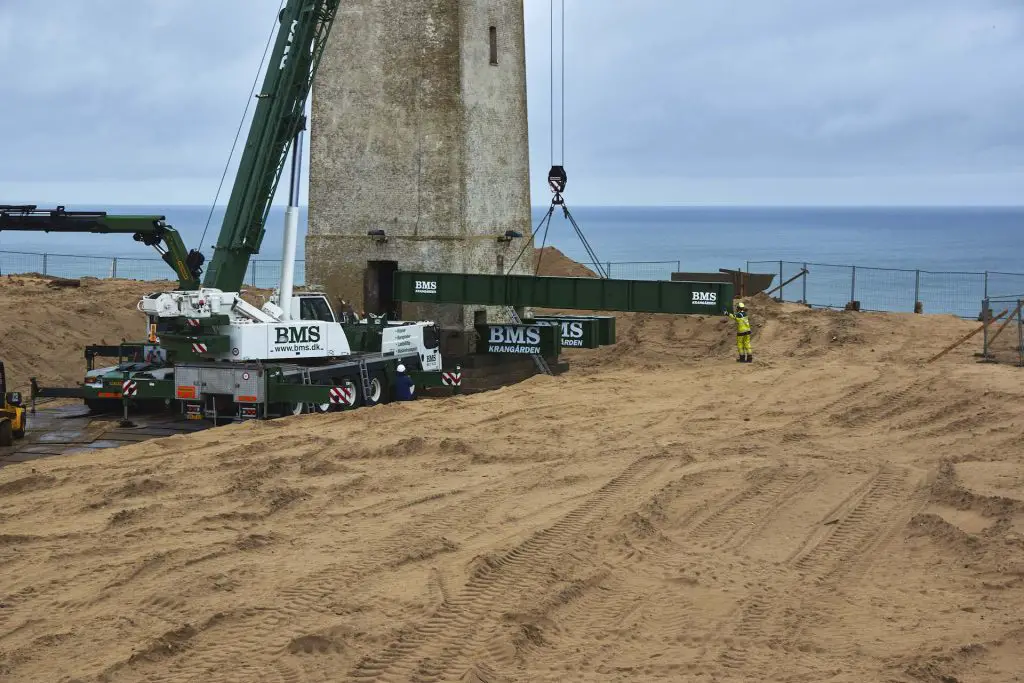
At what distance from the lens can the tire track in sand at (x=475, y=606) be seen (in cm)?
945

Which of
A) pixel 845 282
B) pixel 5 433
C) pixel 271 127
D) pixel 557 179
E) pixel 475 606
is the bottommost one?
pixel 475 606

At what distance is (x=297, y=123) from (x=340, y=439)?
290 inches

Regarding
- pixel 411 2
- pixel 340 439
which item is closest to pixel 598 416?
pixel 340 439

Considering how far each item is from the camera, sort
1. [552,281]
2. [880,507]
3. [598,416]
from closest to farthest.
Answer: [880,507]
[598,416]
[552,281]

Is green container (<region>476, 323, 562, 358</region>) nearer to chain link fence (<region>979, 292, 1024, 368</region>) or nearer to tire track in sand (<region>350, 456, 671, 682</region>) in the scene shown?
chain link fence (<region>979, 292, 1024, 368</region>)

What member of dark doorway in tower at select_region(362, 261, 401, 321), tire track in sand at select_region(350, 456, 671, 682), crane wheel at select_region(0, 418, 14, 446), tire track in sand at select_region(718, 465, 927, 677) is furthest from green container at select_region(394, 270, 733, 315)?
tire track in sand at select_region(350, 456, 671, 682)

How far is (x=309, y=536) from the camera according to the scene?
12969mm

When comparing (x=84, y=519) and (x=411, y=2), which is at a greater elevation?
(x=411, y=2)

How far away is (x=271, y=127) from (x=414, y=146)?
23.4ft

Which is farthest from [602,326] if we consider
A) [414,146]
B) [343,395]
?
[343,395]

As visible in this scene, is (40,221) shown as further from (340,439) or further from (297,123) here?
(340,439)

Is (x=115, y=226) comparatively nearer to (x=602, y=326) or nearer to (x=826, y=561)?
(x=602, y=326)

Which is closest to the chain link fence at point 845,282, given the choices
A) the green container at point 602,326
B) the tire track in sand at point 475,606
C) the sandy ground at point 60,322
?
the sandy ground at point 60,322

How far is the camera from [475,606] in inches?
423
